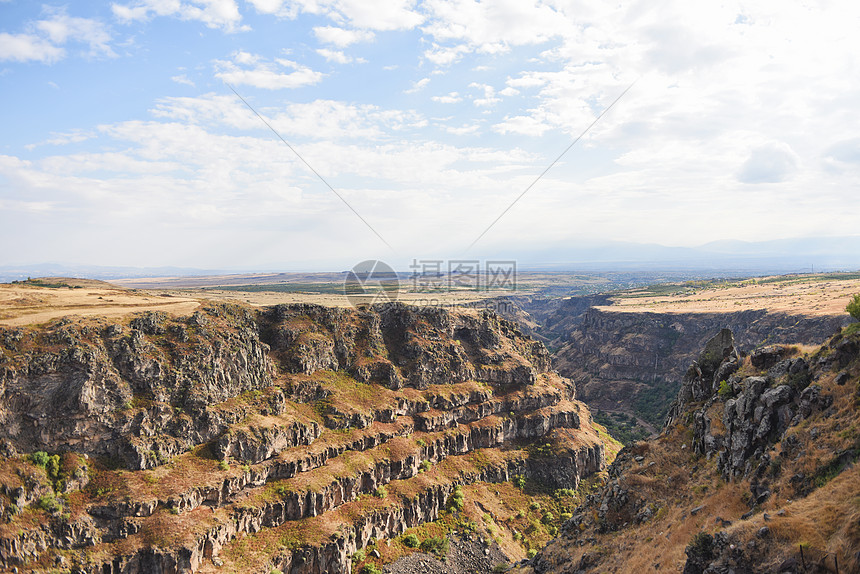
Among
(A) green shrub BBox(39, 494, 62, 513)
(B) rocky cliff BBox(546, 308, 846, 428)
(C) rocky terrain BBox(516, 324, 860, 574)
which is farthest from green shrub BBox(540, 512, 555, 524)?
(B) rocky cliff BBox(546, 308, 846, 428)

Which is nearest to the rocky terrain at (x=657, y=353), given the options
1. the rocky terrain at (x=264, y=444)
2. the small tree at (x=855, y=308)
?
the rocky terrain at (x=264, y=444)

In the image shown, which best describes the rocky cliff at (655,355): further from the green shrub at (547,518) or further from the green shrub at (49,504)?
the green shrub at (49,504)

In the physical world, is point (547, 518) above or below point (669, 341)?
below

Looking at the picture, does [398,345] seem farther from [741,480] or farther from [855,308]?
[855,308]

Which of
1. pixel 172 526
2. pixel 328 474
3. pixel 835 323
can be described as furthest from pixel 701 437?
pixel 835 323

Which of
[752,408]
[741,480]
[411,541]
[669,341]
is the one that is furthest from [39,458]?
[669,341]

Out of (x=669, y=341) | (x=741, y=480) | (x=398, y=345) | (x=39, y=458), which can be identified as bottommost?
(x=669, y=341)

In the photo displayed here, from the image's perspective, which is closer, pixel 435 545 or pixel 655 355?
pixel 435 545
